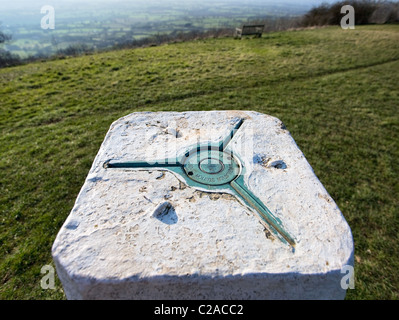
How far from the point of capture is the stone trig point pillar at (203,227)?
1129 mm

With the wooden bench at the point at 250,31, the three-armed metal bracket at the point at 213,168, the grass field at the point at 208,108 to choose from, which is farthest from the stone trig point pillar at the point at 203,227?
the wooden bench at the point at 250,31

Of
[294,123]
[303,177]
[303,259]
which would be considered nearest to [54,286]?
[303,259]

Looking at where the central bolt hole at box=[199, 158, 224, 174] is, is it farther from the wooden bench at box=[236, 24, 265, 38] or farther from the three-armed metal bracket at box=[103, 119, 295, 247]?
the wooden bench at box=[236, 24, 265, 38]

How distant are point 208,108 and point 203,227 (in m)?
3.88

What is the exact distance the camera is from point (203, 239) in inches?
50.7

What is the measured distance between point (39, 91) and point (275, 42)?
387 inches

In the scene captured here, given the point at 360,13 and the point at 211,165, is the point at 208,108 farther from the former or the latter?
the point at 360,13

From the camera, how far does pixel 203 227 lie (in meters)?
1.35

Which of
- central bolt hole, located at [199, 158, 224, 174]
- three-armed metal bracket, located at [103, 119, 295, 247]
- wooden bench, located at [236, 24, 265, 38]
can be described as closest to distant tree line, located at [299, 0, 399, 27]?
wooden bench, located at [236, 24, 265, 38]

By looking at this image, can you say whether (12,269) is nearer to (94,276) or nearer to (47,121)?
(94,276)

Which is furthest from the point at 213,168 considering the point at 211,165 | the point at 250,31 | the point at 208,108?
the point at 250,31

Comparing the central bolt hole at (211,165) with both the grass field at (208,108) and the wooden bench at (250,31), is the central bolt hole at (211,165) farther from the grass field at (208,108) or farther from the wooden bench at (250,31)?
the wooden bench at (250,31)

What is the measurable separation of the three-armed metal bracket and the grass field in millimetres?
1390

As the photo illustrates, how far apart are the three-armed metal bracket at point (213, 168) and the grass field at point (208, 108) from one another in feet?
4.56
